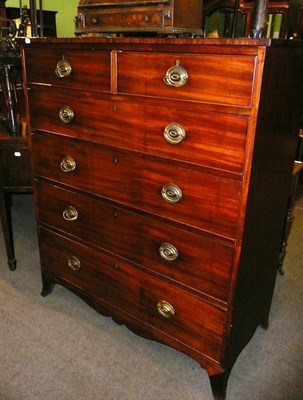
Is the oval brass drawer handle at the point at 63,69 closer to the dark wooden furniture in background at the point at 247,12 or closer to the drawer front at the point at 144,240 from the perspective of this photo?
the drawer front at the point at 144,240

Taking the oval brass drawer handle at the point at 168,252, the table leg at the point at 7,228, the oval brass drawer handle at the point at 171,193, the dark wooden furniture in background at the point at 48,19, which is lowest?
the table leg at the point at 7,228

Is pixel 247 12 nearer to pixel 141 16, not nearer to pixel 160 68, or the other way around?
pixel 141 16

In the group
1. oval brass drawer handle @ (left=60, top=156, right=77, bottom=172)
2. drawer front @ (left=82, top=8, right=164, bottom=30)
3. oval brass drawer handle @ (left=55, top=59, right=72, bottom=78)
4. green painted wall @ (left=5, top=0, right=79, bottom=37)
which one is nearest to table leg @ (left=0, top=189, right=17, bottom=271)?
oval brass drawer handle @ (left=60, top=156, right=77, bottom=172)

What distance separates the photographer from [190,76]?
1.04m

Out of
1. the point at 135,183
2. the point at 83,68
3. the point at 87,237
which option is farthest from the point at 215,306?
the point at 83,68

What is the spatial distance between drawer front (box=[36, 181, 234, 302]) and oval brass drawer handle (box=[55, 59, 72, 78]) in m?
0.49

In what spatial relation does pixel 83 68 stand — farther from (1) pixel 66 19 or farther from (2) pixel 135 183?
(1) pixel 66 19

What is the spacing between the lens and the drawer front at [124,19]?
1194 millimetres

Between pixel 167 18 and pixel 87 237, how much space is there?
3.07 ft

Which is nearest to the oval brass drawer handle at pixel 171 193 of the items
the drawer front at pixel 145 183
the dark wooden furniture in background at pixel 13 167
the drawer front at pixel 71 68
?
the drawer front at pixel 145 183

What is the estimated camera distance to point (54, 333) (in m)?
1.71

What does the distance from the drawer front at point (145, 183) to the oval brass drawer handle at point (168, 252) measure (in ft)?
0.38

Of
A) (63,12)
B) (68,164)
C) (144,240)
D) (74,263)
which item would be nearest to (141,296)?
(144,240)

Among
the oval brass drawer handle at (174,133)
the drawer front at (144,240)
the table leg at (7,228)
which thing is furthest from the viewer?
the table leg at (7,228)
